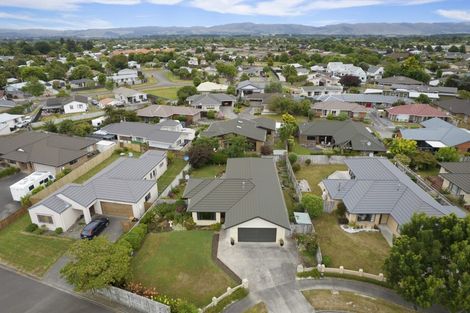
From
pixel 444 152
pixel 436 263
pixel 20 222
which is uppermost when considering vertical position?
pixel 436 263

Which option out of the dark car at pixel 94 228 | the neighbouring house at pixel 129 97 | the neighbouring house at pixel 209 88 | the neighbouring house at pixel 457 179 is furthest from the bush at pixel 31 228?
the neighbouring house at pixel 209 88

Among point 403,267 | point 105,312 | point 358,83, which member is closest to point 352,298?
point 403,267

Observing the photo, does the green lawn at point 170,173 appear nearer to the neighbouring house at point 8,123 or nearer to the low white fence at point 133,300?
the low white fence at point 133,300

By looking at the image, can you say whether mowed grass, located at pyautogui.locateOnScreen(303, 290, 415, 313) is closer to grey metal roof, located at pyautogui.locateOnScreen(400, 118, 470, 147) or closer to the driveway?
the driveway

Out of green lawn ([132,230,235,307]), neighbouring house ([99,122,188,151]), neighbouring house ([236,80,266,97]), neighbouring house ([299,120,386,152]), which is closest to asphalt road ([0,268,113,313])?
green lawn ([132,230,235,307])

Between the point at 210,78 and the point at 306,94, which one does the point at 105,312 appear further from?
the point at 210,78
